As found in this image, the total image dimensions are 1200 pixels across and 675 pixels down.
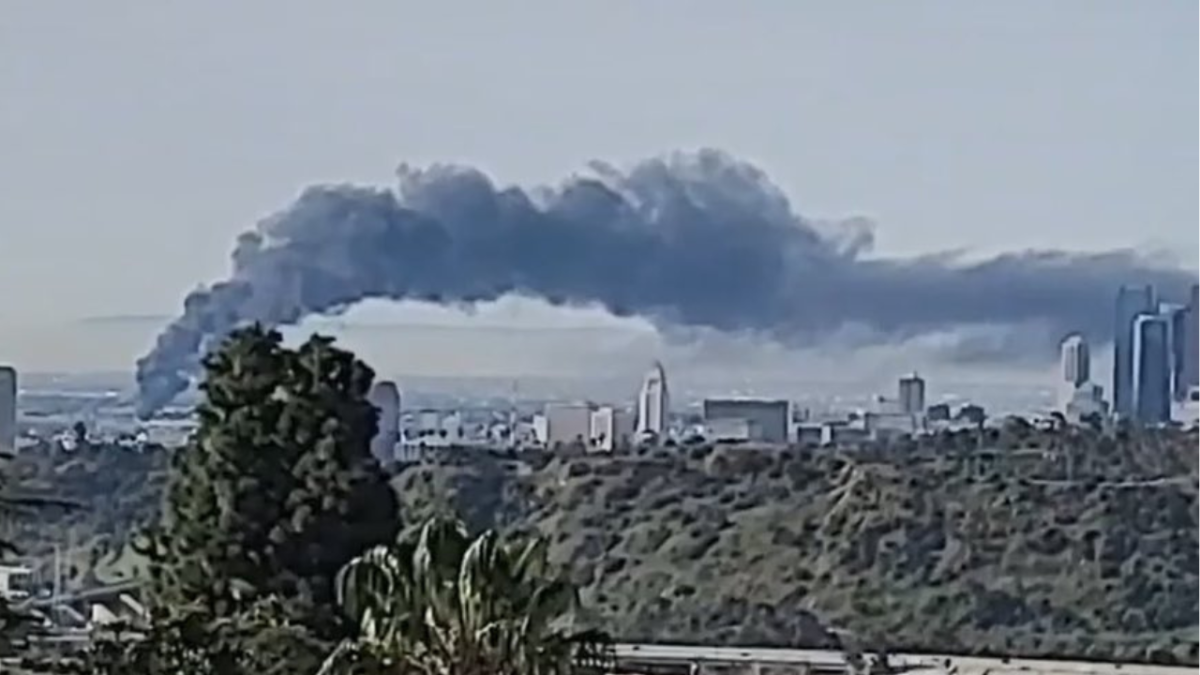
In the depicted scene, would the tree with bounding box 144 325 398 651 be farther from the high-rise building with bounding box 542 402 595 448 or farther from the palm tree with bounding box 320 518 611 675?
the high-rise building with bounding box 542 402 595 448

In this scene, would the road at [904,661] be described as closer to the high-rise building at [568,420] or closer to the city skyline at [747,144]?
the high-rise building at [568,420]

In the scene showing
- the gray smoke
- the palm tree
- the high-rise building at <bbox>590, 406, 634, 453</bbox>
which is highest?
the gray smoke

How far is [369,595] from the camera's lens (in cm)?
318

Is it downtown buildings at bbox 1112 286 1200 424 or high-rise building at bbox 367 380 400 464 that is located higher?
downtown buildings at bbox 1112 286 1200 424

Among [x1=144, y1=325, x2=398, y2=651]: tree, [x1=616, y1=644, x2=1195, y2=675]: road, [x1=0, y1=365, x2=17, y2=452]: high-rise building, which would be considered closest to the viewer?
[x1=144, y1=325, x2=398, y2=651]: tree

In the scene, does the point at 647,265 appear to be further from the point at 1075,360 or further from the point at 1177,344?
the point at 1177,344

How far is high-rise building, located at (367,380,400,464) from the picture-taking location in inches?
135

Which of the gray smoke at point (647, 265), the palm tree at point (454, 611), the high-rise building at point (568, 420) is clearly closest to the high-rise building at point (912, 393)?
the gray smoke at point (647, 265)

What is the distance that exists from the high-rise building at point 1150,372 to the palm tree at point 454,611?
94 centimetres

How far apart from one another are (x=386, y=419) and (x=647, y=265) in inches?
16.8

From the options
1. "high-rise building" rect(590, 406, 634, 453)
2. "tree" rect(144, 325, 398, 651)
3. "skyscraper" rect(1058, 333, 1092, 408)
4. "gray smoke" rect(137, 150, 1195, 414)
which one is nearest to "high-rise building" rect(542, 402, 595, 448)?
"high-rise building" rect(590, 406, 634, 453)

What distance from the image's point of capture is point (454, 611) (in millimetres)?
3111

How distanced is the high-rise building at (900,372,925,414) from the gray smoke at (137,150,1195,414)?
0.06 metres

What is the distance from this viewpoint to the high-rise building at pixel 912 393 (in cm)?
358
